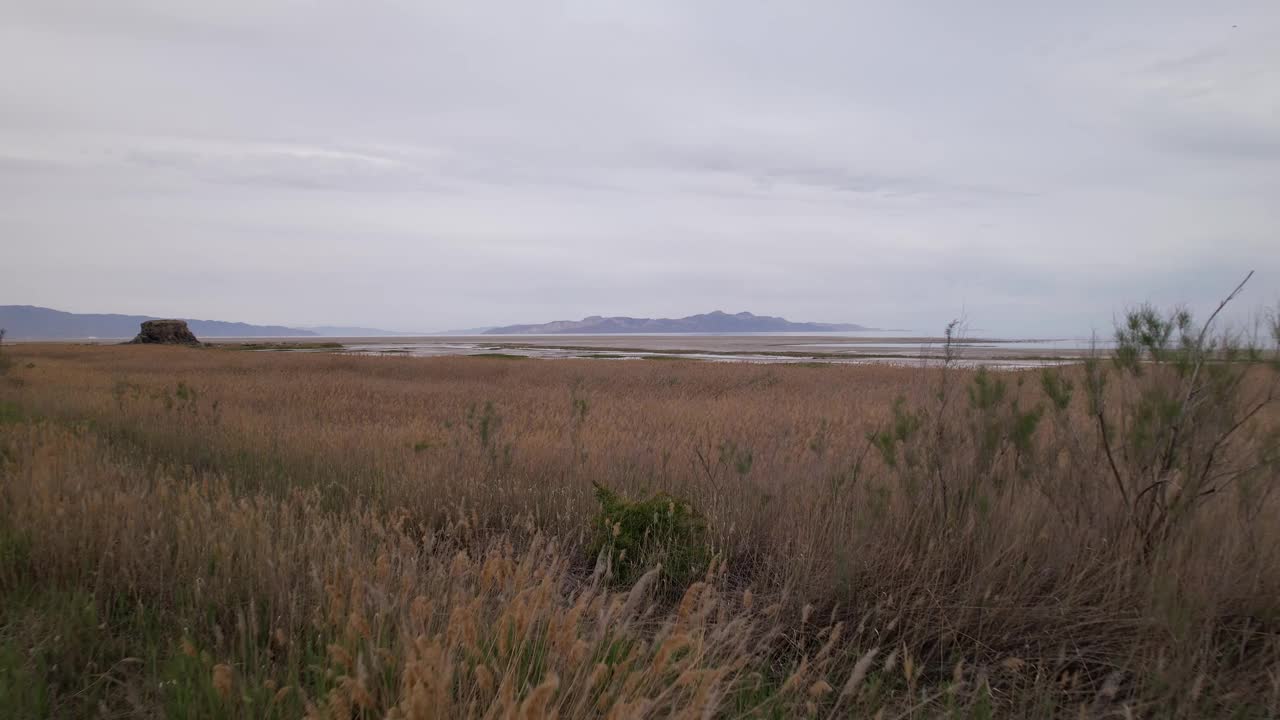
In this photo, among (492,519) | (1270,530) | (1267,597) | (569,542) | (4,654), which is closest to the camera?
(4,654)

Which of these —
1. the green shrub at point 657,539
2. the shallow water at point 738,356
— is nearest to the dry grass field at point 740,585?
the green shrub at point 657,539

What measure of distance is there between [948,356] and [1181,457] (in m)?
1.25

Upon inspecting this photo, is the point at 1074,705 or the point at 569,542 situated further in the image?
the point at 569,542

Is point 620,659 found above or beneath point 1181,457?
beneath

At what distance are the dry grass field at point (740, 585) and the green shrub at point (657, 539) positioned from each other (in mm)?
Answer: 21

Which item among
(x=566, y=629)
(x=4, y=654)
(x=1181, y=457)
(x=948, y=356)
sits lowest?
(x=4, y=654)

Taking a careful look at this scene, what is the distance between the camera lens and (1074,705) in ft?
9.55

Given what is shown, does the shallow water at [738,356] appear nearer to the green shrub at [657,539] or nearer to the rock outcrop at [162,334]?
the rock outcrop at [162,334]

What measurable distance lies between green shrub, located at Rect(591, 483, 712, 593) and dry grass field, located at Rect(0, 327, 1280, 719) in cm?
2

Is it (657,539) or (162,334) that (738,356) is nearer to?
(162,334)

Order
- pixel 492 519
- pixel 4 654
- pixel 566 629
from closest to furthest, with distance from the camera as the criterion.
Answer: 1. pixel 566 629
2. pixel 4 654
3. pixel 492 519

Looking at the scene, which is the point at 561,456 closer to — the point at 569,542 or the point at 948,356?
the point at 569,542

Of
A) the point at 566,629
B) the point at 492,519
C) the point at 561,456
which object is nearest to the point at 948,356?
the point at 566,629

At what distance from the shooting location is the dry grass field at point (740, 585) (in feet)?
7.95
